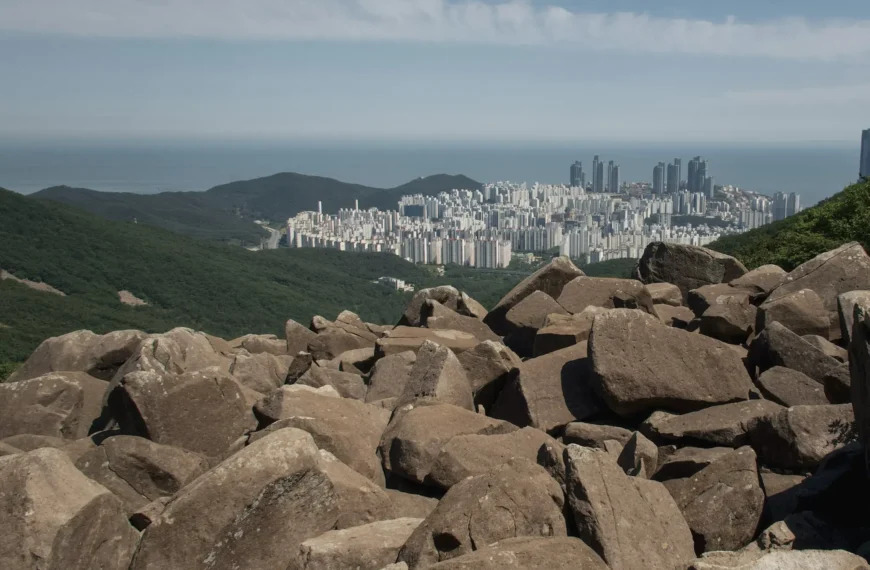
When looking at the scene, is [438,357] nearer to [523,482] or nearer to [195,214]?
[523,482]

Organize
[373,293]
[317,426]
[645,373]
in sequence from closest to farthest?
1. [317,426]
2. [645,373]
3. [373,293]

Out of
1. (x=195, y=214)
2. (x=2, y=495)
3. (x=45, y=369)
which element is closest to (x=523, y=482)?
(x=2, y=495)

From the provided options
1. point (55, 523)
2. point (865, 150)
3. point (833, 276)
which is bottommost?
point (55, 523)

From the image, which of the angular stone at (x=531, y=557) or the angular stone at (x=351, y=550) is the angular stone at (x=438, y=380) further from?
the angular stone at (x=531, y=557)

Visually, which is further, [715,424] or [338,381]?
[338,381]

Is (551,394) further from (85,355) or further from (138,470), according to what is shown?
(85,355)

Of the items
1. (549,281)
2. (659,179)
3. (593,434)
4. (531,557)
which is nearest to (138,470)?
(531,557)

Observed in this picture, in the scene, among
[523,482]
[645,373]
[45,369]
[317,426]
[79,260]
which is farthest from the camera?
[79,260]
